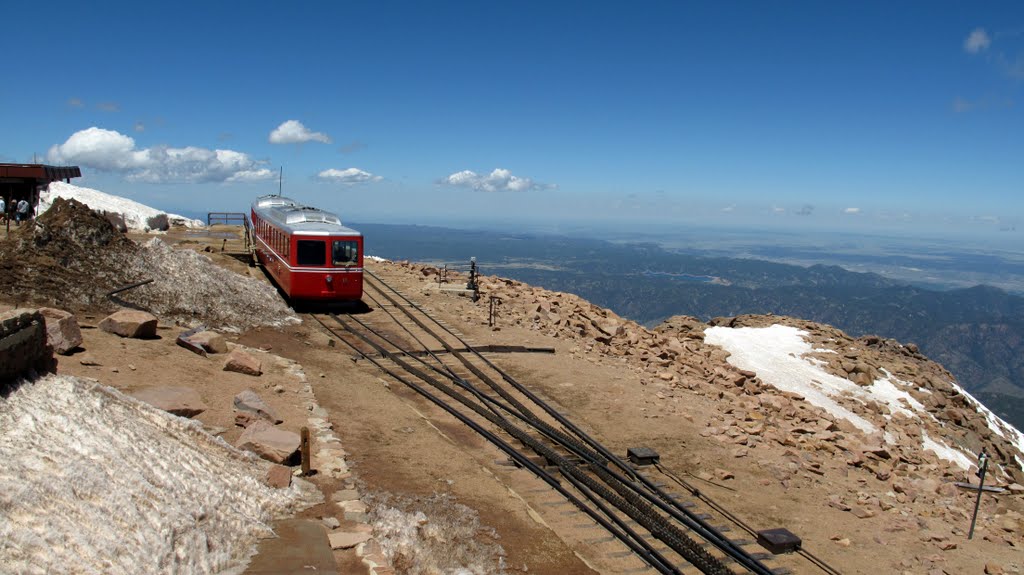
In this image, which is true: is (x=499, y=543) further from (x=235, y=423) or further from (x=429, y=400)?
(x=429, y=400)

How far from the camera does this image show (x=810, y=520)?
11625mm

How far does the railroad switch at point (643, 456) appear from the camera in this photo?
43.3 feet

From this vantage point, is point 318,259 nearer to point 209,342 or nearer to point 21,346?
point 209,342

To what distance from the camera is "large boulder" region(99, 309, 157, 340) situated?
588 inches

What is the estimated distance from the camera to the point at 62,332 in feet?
41.0

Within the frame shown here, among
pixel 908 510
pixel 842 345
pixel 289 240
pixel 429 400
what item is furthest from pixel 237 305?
pixel 842 345

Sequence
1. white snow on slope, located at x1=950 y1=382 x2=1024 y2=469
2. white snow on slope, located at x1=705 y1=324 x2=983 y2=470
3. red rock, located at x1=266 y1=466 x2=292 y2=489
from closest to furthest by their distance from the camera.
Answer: red rock, located at x1=266 y1=466 x2=292 y2=489 → white snow on slope, located at x1=705 y1=324 x2=983 y2=470 → white snow on slope, located at x1=950 y1=382 x2=1024 y2=469

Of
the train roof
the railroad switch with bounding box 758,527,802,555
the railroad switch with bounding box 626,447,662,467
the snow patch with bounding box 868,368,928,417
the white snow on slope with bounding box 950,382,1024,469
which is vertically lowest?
the white snow on slope with bounding box 950,382,1024,469

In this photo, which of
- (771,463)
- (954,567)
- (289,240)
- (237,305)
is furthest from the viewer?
(289,240)

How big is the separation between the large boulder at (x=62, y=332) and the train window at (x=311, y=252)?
10.9 meters

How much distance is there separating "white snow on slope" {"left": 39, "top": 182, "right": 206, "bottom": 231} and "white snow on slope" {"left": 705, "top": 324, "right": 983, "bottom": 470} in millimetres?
37403

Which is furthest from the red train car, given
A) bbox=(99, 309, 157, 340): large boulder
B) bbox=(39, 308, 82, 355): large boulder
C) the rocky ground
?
bbox=(39, 308, 82, 355): large boulder

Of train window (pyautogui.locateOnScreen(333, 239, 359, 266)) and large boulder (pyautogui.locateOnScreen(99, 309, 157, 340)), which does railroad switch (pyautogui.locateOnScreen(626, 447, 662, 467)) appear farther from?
train window (pyautogui.locateOnScreen(333, 239, 359, 266))

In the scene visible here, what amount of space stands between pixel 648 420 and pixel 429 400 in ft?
16.9
